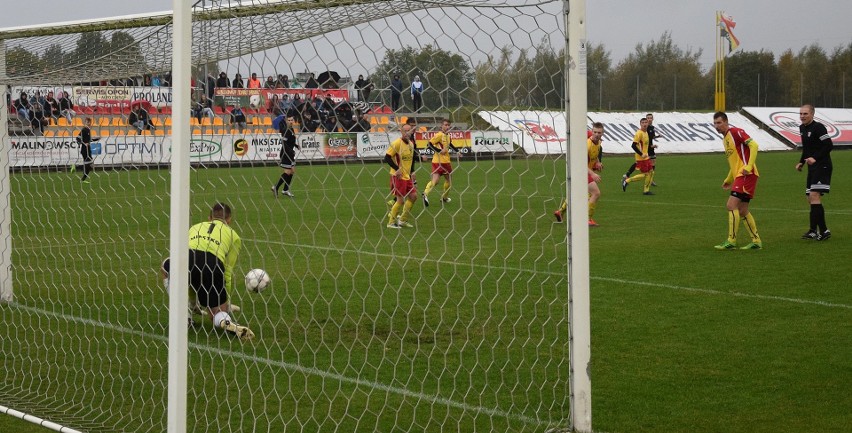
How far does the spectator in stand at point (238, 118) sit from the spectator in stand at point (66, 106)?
3801mm

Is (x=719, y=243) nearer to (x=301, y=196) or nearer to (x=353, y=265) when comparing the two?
(x=353, y=265)

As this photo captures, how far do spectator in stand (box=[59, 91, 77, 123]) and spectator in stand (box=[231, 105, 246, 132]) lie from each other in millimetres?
3801

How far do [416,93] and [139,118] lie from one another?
3.07 metres

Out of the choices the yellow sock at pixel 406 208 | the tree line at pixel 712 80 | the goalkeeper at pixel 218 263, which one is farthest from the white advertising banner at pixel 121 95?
the tree line at pixel 712 80

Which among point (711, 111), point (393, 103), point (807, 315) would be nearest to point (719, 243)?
point (807, 315)

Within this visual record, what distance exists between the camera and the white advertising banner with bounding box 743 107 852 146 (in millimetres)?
45031

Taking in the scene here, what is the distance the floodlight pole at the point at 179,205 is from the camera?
3.96 meters

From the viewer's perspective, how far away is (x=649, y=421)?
17.5 ft

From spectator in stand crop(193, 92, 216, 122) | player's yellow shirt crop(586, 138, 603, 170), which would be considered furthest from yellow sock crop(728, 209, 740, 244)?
spectator in stand crop(193, 92, 216, 122)

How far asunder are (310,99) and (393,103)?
0.45 meters

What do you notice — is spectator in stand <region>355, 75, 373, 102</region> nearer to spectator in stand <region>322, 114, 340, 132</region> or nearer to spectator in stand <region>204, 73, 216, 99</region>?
spectator in stand <region>322, 114, 340, 132</region>

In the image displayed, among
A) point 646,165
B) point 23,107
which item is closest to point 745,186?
point 23,107

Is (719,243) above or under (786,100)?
under

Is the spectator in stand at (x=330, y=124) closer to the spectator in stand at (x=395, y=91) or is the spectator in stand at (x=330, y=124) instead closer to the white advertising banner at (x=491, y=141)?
the spectator in stand at (x=395, y=91)
